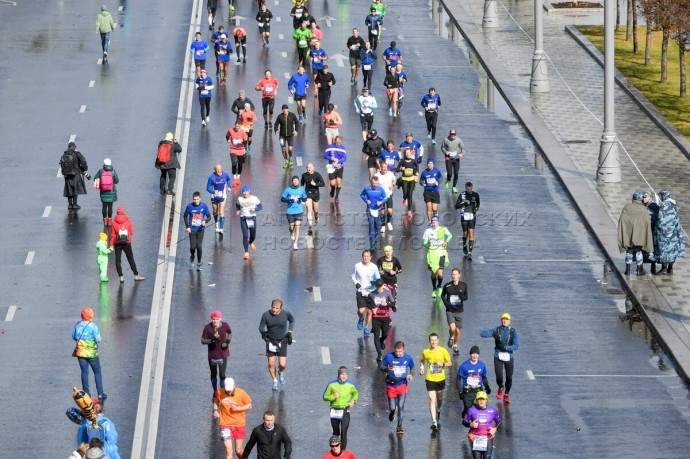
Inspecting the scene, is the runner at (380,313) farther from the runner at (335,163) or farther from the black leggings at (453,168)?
the black leggings at (453,168)

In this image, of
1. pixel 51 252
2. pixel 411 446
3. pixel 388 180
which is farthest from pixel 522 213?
pixel 411 446

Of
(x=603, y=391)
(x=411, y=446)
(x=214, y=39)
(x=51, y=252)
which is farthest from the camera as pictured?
(x=214, y=39)

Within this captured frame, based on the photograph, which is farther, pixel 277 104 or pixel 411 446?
pixel 277 104

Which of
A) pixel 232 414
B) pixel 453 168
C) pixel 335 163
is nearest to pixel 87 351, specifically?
pixel 232 414

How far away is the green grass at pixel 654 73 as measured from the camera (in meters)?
44.8

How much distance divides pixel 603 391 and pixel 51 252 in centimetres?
1209

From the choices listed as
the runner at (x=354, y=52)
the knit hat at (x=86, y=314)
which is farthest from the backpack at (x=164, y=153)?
the runner at (x=354, y=52)

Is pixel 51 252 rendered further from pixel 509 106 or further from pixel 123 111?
pixel 509 106

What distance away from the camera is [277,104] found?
1770 inches

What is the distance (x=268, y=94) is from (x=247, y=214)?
32.8 ft

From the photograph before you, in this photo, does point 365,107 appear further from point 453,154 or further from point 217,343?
point 217,343

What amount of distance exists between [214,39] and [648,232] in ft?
64.7

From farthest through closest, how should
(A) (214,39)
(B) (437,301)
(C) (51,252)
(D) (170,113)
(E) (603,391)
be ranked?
1. (A) (214,39)
2. (D) (170,113)
3. (C) (51,252)
4. (B) (437,301)
5. (E) (603,391)

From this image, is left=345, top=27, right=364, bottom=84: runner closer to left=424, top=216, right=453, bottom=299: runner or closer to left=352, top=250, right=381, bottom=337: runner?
left=424, top=216, right=453, bottom=299: runner
